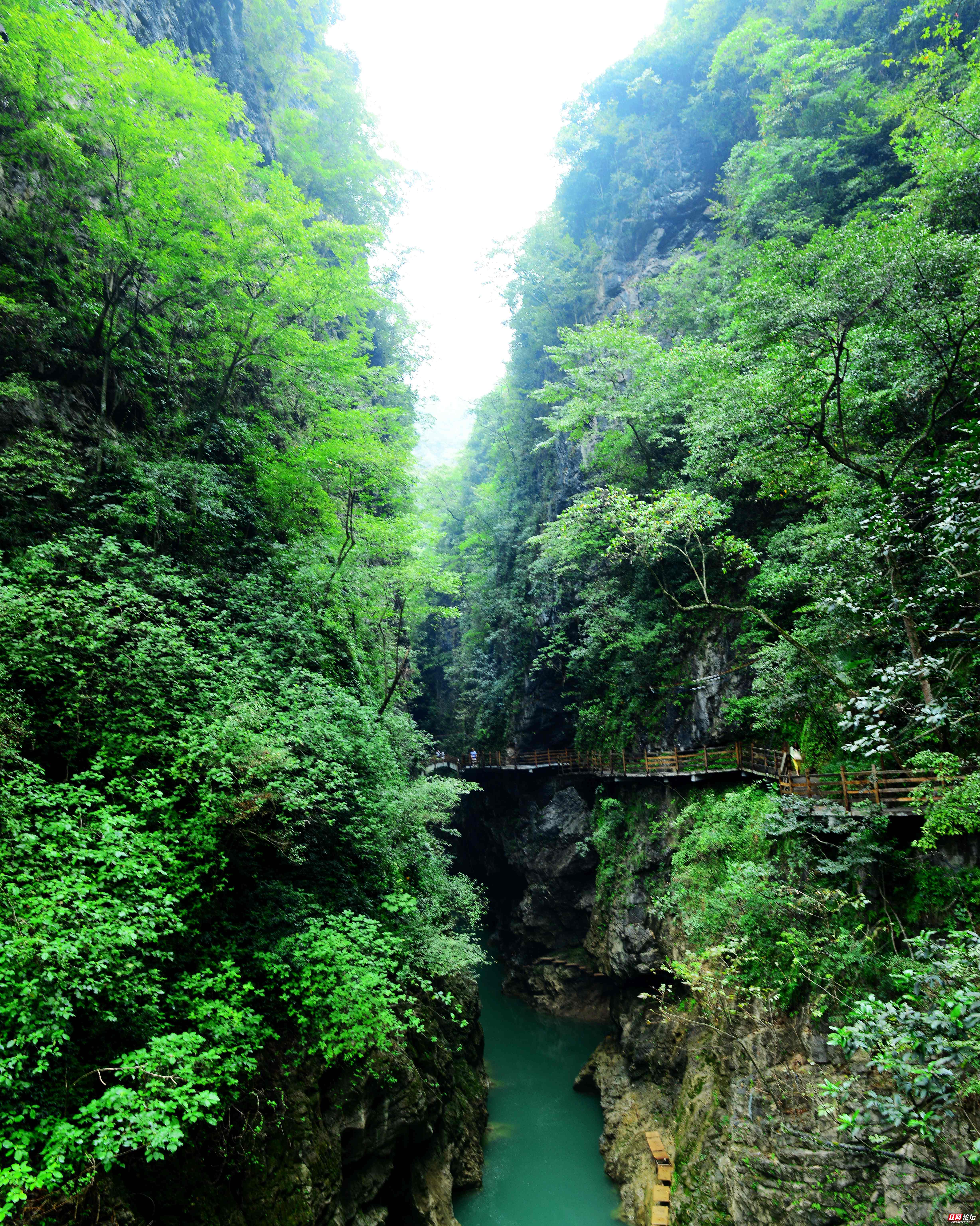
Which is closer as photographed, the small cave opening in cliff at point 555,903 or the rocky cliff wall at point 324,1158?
the rocky cliff wall at point 324,1158

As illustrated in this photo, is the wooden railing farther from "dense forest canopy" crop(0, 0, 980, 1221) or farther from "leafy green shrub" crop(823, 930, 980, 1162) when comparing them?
"leafy green shrub" crop(823, 930, 980, 1162)

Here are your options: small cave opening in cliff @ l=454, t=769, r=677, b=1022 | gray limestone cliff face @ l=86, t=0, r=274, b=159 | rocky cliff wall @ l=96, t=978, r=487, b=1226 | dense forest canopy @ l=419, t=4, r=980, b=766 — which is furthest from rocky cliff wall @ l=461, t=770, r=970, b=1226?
gray limestone cliff face @ l=86, t=0, r=274, b=159

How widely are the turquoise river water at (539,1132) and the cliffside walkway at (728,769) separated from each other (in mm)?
7252

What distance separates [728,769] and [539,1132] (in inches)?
359

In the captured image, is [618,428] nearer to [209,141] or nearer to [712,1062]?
[209,141]

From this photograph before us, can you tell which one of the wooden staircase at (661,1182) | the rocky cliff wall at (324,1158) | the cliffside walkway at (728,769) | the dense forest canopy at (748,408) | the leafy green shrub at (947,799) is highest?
the dense forest canopy at (748,408)

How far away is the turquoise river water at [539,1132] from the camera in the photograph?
10.3m

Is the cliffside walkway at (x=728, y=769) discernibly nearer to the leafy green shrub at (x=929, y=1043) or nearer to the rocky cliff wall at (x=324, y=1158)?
the leafy green shrub at (x=929, y=1043)

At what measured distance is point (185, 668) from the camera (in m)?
6.16

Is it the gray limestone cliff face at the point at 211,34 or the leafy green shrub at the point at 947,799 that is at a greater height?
the gray limestone cliff face at the point at 211,34

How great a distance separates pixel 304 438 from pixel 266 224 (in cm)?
369

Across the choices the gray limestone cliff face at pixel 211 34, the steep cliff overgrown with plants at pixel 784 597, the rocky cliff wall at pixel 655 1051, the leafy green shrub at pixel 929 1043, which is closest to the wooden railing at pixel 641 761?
the steep cliff overgrown with plants at pixel 784 597

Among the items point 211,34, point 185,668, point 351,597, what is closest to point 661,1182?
point 185,668

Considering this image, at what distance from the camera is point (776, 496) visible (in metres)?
10.9
